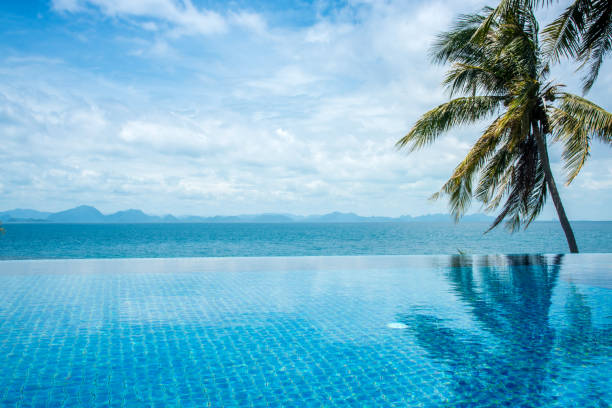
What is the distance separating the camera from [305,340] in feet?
12.2

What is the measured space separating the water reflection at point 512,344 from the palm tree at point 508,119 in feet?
11.9

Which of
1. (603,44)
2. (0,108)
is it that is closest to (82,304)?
(603,44)

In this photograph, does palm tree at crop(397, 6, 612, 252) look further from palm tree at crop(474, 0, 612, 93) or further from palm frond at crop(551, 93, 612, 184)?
palm tree at crop(474, 0, 612, 93)

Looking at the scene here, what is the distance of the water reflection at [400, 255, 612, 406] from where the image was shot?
104 inches

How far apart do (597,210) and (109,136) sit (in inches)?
Answer: 1161

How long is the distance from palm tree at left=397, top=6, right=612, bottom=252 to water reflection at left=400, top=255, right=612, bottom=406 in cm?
362

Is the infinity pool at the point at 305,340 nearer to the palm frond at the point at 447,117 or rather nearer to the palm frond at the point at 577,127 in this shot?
the palm frond at the point at 577,127

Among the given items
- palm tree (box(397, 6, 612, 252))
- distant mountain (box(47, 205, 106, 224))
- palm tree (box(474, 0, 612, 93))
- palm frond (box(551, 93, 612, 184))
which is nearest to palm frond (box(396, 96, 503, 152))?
palm tree (box(397, 6, 612, 252))

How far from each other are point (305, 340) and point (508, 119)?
247 inches

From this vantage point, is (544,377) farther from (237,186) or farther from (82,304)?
(237,186)

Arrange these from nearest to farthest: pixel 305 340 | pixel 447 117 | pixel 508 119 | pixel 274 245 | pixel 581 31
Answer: pixel 305 340 → pixel 581 31 → pixel 508 119 → pixel 447 117 → pixel 274 245

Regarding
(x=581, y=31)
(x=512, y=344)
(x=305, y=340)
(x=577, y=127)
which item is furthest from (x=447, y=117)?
(x=305, y=340)

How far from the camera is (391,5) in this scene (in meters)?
10.1

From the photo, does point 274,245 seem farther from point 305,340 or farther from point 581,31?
point 305,340
